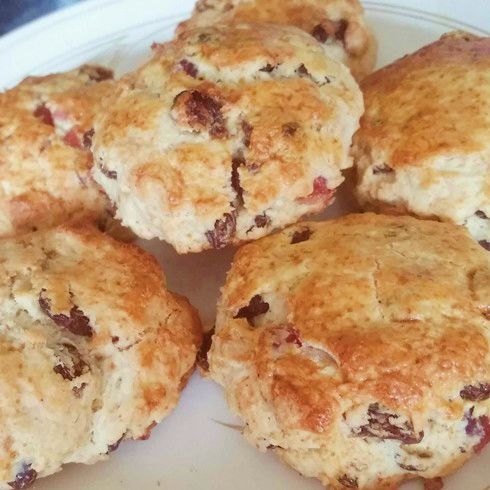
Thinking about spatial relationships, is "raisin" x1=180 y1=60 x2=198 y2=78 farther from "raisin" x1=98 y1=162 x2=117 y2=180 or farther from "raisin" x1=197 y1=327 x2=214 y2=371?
"raisin" x1=197 y1=327 x2=214 y2=371

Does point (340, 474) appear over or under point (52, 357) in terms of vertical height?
under

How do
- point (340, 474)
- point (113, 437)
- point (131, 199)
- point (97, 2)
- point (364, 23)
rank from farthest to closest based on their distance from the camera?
point (97, 2) < point (364, 23) < point (131, 199) < point (113, 437) < point (340, 474)

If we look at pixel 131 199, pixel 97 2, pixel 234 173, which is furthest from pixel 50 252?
pixel 97 2

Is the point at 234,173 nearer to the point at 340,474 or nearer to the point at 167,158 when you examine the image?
the point at 167,158

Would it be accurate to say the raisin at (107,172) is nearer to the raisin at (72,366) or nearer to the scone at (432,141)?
the raisin at (72,366)

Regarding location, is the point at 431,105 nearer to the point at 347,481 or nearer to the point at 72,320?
the point at 347,481

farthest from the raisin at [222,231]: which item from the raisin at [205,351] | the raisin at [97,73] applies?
the raisin at [97,73]
